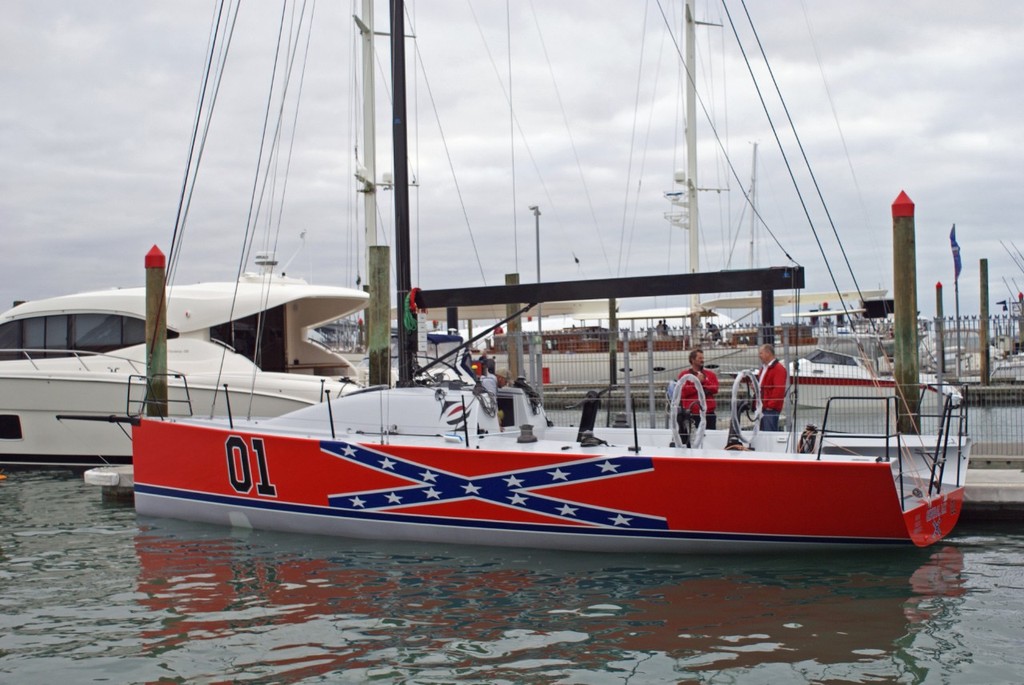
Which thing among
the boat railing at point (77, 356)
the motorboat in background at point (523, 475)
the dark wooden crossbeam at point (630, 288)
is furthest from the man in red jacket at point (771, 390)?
the boat railing at point (77, 356)

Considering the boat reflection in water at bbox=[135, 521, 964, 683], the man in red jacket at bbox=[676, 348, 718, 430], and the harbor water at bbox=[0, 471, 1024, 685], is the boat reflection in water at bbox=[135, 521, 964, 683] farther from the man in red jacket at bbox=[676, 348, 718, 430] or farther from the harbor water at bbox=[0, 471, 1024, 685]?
the man in red jacket at bbox=[676, 348, 718, 430]

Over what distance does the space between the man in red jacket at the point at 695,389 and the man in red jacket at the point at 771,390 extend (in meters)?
0.55

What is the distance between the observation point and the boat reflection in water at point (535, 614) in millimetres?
5945

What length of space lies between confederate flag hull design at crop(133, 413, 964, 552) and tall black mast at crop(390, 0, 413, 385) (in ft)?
3.59

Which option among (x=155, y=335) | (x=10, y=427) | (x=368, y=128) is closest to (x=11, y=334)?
(x=10, y=427)

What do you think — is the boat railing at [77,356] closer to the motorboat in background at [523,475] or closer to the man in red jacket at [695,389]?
the motorboat in background at [523,475]

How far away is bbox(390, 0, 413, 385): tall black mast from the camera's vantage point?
391 inches

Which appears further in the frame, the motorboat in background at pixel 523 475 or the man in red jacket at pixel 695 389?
the man in red jacket at pixel 695 389

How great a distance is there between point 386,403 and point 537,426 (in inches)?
62.4

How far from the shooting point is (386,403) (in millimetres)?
9625

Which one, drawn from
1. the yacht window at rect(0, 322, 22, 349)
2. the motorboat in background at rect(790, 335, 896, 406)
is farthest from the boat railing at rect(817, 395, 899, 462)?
the yacht window at rect(0, 322, 22, 349)

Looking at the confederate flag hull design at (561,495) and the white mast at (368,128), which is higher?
the white mast at (368,128)

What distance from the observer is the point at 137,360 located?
15891 mm

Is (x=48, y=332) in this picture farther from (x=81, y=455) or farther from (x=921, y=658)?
(x=921, y=658)
